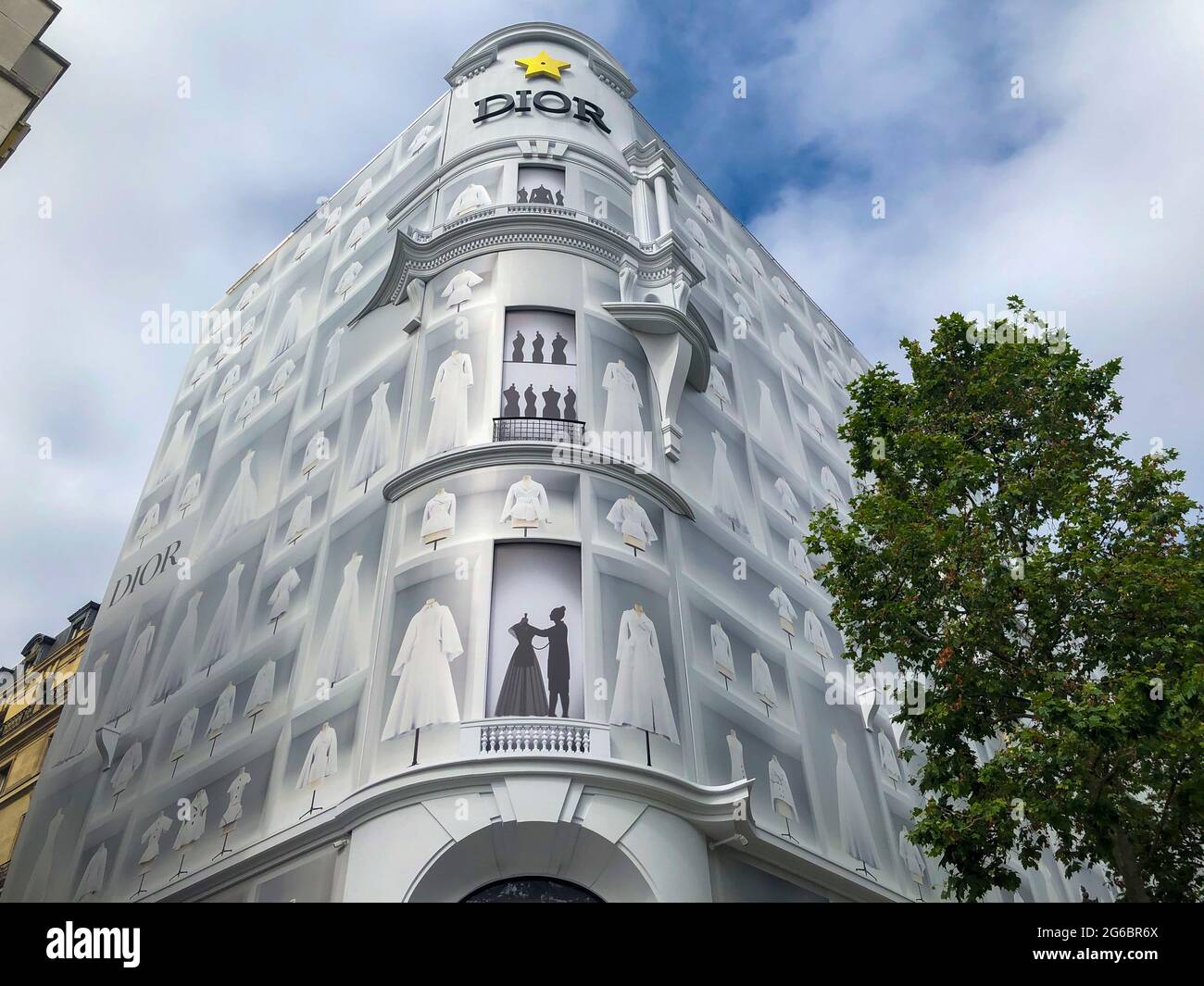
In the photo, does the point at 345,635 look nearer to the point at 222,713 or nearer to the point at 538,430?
the point at 222,713

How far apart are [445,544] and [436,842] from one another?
5943 mm

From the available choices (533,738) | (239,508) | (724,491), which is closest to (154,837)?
(239,508)

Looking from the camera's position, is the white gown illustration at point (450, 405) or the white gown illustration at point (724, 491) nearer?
the white gown illustration at point (450, 405)

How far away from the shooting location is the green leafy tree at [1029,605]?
1544cm

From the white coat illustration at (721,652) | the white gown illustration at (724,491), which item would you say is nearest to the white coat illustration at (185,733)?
the white coat illustration at (721,652)

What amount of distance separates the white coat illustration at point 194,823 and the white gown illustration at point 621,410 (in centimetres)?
1180

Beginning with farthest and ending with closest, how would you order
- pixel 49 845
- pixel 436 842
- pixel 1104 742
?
pixel 49 845, pixel 436 842, pixel 1104 742

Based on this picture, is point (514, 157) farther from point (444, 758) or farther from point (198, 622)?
point (444, 758)

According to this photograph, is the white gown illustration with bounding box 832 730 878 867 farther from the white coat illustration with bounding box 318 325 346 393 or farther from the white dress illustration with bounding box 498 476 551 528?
the white coat illustration with bounding box 318 325 346 393

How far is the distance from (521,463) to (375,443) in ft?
18.0

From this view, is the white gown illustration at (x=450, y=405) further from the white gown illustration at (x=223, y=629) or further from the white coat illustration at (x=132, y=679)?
the white coat illustration at (x=132, y=679)

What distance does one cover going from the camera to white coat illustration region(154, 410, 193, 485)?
36562mm

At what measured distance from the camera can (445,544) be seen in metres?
20.1
